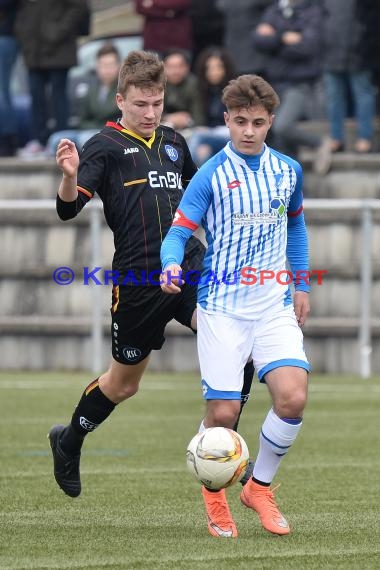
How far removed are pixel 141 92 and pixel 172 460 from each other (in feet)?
9.49

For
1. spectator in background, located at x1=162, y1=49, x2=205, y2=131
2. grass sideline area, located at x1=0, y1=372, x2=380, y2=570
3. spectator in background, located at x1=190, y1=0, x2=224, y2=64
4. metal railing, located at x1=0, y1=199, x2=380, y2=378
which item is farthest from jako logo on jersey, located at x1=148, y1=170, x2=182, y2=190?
spectator in background, located at x1=190, y1=0, x2=224, y2=64

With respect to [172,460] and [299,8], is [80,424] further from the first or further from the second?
[299,8]

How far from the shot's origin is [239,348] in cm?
674

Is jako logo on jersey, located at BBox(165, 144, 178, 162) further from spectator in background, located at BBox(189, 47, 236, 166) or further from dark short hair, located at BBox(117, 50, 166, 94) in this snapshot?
spectator in background, located at BBox(189, 47, 236, 166)

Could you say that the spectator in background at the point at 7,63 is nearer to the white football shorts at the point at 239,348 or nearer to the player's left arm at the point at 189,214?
the player's left arm at the point at 189,214

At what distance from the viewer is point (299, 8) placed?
48.3 ft

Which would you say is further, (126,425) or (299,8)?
(299,8)

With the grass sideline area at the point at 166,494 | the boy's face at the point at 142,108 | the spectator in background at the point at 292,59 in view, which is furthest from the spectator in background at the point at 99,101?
the boy's face at the point at 142,108

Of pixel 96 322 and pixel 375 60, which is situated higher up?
pixel 375 60

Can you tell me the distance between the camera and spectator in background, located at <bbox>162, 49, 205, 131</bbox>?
14954 mm

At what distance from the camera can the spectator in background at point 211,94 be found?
1459cm

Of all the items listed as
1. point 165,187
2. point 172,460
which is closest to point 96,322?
point 172,460

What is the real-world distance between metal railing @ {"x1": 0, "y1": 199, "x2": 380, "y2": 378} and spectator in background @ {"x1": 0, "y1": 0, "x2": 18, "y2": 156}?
168 cm

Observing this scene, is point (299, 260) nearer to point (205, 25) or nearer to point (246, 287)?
point (246, 287)
